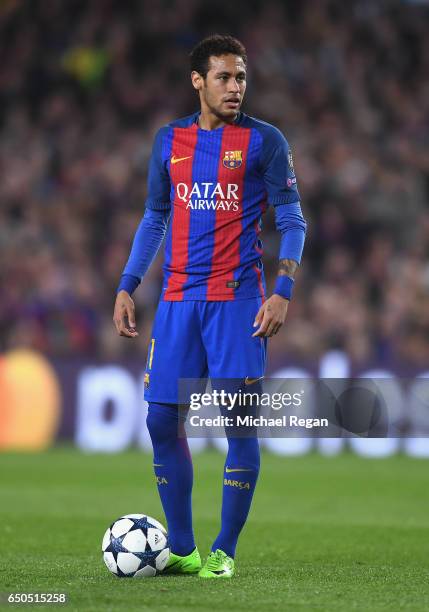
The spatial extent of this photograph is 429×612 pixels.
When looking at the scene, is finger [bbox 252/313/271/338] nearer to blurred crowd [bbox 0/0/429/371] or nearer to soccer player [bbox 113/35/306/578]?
soccer player [bbox 113/35/306/578]

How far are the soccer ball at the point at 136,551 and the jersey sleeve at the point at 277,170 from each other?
4.73ft

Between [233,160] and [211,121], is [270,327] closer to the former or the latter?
[233,160]

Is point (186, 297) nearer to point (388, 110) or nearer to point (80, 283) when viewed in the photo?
point (80, 283)

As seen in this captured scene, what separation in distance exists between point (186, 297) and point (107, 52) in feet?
37.8

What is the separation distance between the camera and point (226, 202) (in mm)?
4949

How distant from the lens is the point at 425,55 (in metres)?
16.4

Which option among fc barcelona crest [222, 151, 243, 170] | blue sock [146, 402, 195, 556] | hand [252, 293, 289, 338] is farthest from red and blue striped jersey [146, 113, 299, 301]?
blue sock [146, 402, 195, 556]

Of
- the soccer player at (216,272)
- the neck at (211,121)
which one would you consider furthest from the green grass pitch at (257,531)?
the neck at (211,121)

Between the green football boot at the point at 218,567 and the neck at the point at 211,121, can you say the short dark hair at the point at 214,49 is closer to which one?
the neck at the point at 211,121

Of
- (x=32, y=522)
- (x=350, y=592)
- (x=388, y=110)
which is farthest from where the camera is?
(x=388, y=110)

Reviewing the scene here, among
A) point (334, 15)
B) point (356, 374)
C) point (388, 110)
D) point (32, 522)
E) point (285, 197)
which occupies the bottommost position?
point (32, 522)

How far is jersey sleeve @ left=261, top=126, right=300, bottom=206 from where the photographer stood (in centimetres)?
491

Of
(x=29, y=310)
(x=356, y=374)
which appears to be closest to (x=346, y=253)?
(x=356, y=374)

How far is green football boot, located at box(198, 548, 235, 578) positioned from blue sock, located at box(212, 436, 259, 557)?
0.11 ft
